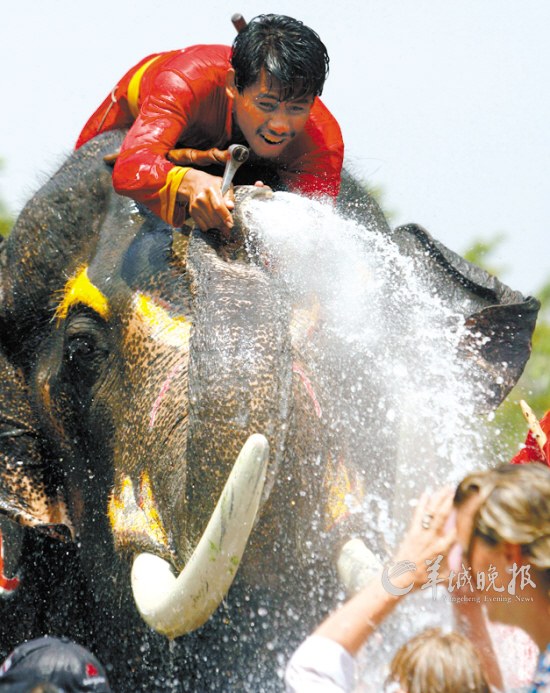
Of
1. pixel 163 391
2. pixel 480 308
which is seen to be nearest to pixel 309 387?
pixel 163 391

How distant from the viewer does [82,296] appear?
3.59 meters

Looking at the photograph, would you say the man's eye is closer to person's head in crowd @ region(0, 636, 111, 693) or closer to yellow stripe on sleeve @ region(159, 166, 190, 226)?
yellow stripe on sleeve @ region(159, 166, 190, 226)

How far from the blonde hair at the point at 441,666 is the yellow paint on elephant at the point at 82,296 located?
176 cm

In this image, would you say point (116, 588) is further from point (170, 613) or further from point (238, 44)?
point (238, 44)

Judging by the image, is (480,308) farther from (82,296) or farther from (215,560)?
(215,560)

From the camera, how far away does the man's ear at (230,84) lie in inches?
133

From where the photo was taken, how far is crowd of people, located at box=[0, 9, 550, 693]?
193cm

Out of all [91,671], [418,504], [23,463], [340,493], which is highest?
[418,504]

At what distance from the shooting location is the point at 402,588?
2.12m

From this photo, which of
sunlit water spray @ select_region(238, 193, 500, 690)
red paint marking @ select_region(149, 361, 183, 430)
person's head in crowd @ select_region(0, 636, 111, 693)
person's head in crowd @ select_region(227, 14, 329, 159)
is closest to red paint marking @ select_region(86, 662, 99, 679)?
person's head in crowd @ select_region(0, 636, 111, 693)

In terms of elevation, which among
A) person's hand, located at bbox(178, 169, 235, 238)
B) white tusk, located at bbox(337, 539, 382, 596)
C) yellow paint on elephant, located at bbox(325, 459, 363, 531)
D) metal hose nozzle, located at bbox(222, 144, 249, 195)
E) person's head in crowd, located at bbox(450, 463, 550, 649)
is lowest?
white tusk, located at bbox(337, 539, 382, 596)

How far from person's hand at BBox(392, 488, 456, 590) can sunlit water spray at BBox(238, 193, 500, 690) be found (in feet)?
2.06

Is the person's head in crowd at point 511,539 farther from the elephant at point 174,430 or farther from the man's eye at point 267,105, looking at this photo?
the man's eye at point 267,105

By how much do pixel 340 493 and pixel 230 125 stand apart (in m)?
1.04
